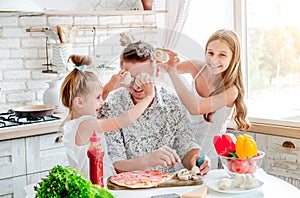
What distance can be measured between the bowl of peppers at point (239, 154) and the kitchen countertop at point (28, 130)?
1211mm

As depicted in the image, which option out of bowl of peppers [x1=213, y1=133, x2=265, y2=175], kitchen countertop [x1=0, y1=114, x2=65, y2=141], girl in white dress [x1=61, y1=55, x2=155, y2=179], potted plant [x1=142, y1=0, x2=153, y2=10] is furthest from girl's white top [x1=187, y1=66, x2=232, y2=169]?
potted plant [x1=142, y1=0, x2=153, y2=10]

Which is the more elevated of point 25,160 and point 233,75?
point 233,75

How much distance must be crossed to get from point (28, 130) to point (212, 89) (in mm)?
1109

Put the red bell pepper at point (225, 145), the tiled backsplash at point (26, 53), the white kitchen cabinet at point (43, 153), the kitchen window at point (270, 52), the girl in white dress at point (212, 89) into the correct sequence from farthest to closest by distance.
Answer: the kitchen window at point (270, 52) < the tiled backsplash at point (26, 53) < the white kitchen cabinet at point (43, 153) < the girl in white dress at point (212, 89) < the red bell pepper at point (225, 145)

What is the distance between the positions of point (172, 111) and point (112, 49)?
0.39m

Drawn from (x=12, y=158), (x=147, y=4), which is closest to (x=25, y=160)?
(x=12, y=158)

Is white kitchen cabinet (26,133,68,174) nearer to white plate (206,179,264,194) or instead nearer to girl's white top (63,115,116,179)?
girl's white top (63,115,116,179)

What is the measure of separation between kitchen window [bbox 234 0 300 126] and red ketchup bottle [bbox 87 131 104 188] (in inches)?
63.4

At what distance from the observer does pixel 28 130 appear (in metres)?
2.67

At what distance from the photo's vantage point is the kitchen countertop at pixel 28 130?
259 cm

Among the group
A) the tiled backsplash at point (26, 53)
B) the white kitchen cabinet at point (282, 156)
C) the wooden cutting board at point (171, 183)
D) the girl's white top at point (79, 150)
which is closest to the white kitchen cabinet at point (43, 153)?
the tiled backsplash at point (26, 53)

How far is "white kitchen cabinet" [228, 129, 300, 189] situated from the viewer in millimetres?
2625

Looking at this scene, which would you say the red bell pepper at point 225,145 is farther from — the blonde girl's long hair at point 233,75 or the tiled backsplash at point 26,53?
the tiled backsplash at point 26,53

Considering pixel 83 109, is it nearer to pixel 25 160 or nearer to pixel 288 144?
pixel 25 160
